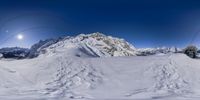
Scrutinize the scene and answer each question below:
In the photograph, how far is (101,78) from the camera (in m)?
22.1

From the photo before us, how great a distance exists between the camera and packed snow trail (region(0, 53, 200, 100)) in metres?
18.5

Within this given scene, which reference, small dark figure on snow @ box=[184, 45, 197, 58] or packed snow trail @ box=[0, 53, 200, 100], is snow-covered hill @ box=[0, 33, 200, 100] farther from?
small dark figure on snow @ box=[184, 45, 197, 58]

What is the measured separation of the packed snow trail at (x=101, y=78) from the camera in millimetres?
18516

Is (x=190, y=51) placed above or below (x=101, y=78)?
above

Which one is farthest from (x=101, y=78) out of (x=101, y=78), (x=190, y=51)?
(x=190, y=51)

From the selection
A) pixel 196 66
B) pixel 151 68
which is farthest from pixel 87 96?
pixel 196 66

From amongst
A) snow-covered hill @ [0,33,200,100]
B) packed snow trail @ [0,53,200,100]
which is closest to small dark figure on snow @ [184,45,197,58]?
snow-covered hill @ [0,33,200,100]

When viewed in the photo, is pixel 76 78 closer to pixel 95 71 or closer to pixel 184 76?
pixel 95 71

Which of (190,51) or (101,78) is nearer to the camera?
(101,78)

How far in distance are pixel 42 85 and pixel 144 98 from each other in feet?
23.8

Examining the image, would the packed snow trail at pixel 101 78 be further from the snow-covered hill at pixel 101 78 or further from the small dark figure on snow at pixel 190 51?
the small dark figure on snow at pixel 190 51

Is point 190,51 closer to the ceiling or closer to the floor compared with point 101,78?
closer to the ceiling

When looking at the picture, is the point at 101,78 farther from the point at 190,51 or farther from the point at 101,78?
the point at 190,51

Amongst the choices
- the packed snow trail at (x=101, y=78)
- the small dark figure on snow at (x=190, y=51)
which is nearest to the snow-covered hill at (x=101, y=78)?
the packed snow trail at (x=101, y=78)
